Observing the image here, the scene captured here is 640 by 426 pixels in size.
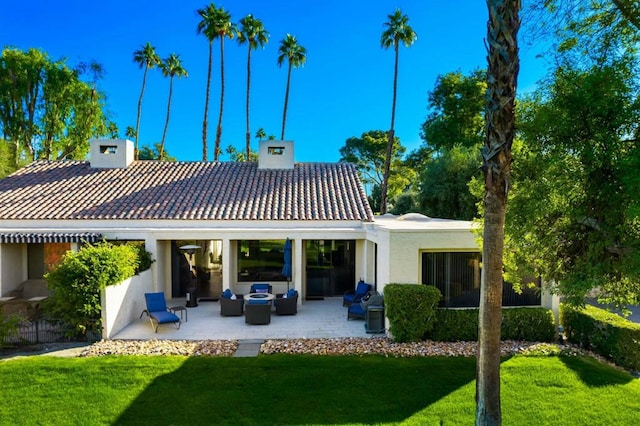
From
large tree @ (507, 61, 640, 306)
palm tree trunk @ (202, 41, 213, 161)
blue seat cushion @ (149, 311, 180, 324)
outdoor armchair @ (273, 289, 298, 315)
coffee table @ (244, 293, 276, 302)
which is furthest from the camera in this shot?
palm tree trunk @ (202, 41, 213, 161)

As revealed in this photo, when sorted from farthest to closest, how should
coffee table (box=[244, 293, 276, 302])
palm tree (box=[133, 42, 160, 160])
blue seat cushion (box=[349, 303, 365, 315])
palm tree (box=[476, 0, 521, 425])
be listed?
palm tree (box=[133, 42, 160, 160]) → coffee table (box=[244, 293, 276, 302]) → blue seat cushion (box=[349, 303, 365, 315]) → palm tree (box=[476, 0, 521, 425])

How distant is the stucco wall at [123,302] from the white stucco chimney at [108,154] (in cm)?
1165

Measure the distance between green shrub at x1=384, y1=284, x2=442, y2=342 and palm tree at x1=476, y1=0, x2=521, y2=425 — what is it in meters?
5.79

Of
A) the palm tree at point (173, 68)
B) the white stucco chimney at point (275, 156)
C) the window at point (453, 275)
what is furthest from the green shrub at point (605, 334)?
the palm tree at point (173, 68)

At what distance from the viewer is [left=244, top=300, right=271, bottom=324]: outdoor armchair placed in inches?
619

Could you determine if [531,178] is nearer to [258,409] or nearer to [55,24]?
[258,409]

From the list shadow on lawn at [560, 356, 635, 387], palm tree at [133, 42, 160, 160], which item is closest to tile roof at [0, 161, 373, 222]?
shadow on lawn at [560, 356, 635, 387]

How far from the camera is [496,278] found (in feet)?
22.7

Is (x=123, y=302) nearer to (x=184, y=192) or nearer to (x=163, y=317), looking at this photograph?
(x=163, y=317)

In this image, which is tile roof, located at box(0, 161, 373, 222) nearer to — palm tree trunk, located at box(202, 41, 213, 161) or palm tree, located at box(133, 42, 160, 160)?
palm tree trunk, located at box(202, 41, 213, 161)

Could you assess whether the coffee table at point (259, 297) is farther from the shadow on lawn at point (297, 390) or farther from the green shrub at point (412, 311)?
the green shrub at point (412, 311)

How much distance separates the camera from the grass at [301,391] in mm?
8805

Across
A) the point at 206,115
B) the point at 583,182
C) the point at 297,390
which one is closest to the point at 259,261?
the point at 297,390

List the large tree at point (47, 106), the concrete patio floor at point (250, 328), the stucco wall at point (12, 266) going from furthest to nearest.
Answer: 1. the large tree at point (47, 106)
2. the stucco wall at point (12, 266)
3. the concrete patio floor at point (250, 328)
